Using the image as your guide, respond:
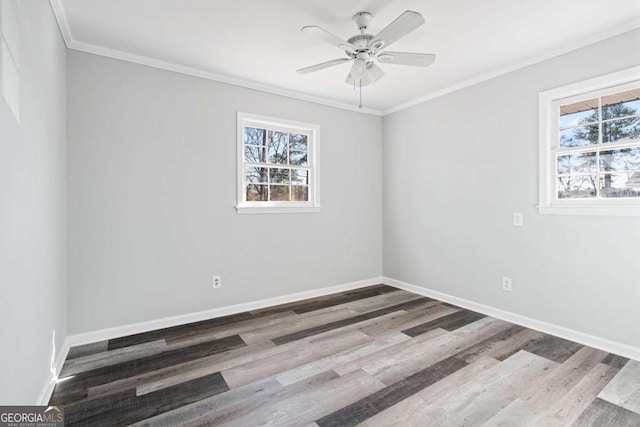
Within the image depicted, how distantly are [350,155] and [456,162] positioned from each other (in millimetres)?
1350

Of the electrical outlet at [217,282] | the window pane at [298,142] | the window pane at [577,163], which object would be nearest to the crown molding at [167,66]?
the window pane at [298,142]

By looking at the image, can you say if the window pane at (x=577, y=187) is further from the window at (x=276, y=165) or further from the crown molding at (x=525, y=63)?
the window at (x=276, y=165)

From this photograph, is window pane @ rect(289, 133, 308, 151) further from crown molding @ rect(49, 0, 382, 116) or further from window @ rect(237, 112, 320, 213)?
crown molding @ rect(49, 0, 382, 116)

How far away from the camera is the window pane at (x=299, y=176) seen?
12.6 ft

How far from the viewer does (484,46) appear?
2652 millimetres

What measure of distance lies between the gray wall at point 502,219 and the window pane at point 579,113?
0.67 ft

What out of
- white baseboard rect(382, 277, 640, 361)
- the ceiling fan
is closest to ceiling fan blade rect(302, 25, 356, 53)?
the ceiling fan

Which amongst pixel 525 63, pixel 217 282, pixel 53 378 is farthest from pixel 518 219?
pixel 53 378

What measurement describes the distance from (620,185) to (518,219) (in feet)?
2.54

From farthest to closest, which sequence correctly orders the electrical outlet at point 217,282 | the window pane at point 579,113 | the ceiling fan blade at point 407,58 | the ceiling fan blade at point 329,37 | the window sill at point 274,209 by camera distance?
the window sill at point 274,209 → the electrical outlet at point 217,282 → the window pane at point 579,113 → the ceiling fan blade at point 407,58 → the ceiling fan blade at point 329,37

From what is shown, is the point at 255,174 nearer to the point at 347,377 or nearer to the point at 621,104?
the point at 347,377

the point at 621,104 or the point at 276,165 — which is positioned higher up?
the point at 621,104

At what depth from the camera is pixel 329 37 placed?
2025 millimetres

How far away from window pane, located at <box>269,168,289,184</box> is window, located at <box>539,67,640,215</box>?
103 inches
